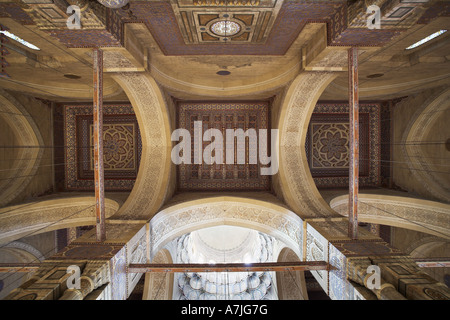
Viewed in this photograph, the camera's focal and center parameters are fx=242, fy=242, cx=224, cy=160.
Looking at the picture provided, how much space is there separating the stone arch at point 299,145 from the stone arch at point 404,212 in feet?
3.77

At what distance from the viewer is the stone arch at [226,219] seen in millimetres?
5141

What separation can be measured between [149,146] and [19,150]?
13.6 feet

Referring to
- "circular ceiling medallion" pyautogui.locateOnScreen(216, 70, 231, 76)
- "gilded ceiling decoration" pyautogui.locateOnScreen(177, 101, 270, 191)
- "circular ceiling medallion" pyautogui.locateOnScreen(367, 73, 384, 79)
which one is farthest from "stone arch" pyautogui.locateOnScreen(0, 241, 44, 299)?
"circular ceiling medallion" pyautogui.locateOnScreen(367, 73, 384, 79)

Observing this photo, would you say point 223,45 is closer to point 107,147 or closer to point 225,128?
point 225,128

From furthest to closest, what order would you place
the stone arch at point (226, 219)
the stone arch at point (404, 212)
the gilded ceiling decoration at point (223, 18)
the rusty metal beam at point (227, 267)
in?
the stone arch at point (404, 212), the stone arch at point (226, 219), the rusty metal beam at point (227, 267), the gilded ceiling decoration at point (223, 18)

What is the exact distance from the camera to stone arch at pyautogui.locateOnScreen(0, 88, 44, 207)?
6648 millimetres

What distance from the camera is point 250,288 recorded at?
8.76 metres

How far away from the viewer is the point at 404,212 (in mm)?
6418

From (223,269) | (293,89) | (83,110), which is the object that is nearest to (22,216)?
(83,110)

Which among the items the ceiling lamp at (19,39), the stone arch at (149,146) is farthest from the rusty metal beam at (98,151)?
the ceiling lamp at (19,39)

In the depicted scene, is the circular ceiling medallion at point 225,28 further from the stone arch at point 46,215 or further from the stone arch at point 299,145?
the stone arch at point 46,215

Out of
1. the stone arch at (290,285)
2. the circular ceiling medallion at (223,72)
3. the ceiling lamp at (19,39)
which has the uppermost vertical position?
the ceiling lamp at (19,39)
